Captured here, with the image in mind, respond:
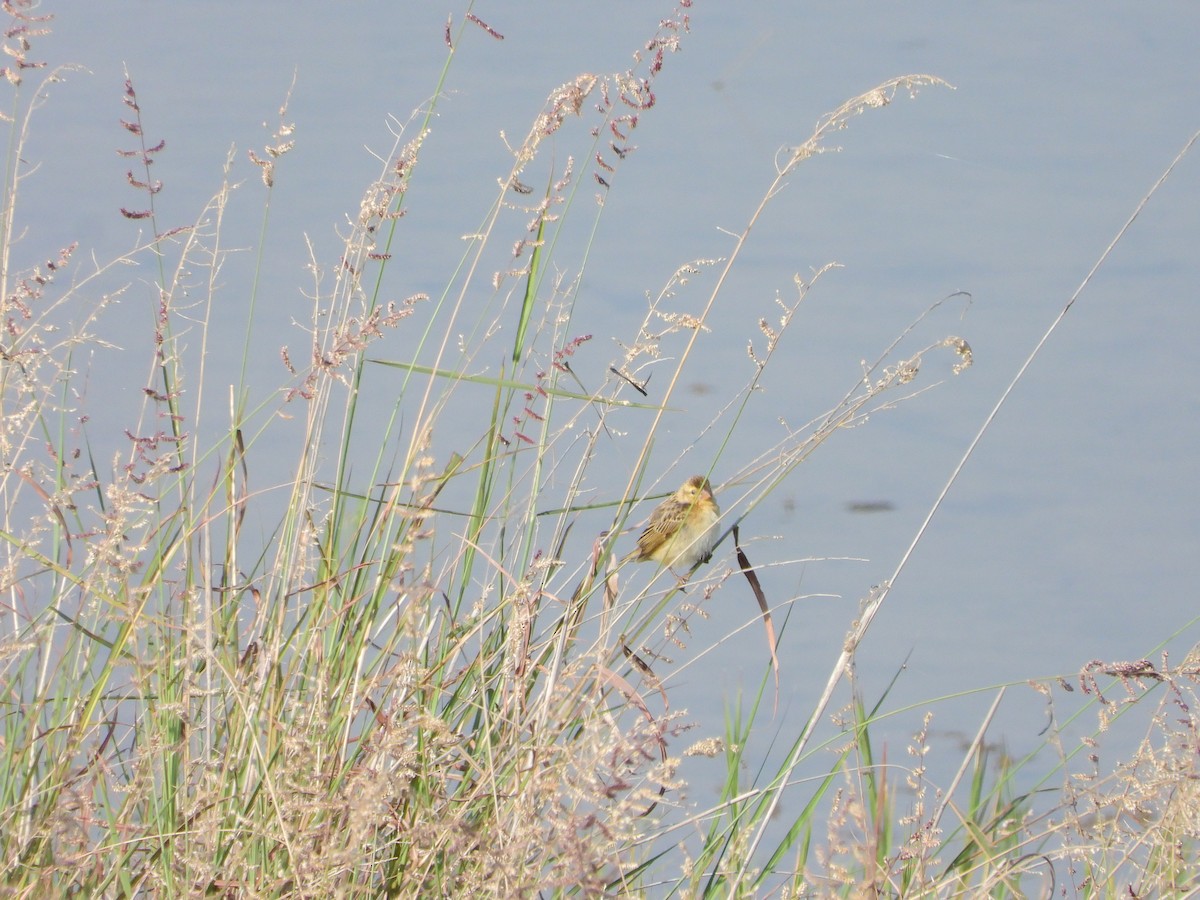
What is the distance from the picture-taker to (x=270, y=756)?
2.33 metres

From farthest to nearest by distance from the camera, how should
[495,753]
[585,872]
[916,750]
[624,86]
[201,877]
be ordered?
1. [624,86]
2. [495,753]
3. [916,750]
4. [201,877]
5. [585,872]

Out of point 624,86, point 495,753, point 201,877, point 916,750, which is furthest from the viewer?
point 624,86

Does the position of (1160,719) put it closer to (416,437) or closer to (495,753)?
(495,753)

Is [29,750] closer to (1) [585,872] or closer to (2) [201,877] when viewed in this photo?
(2) [201,877]

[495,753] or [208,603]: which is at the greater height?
[208,603]

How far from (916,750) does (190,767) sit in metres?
1.21

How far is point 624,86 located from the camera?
277 cm

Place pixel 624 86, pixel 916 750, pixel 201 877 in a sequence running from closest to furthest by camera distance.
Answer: pixel 201 877, pixel 916 750, pixel 624 86

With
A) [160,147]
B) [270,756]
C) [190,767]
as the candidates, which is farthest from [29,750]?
[160,147]

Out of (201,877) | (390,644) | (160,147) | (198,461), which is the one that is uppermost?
(160,147)

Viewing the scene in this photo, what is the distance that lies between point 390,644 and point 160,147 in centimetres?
108

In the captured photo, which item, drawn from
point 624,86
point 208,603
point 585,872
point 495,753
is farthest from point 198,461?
point 585,872

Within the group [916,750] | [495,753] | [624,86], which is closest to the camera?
[916,750]

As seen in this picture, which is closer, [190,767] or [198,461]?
[190,767]
